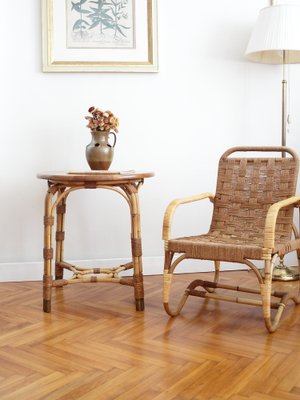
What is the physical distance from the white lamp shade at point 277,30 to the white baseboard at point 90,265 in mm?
1397

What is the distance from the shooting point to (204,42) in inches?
137

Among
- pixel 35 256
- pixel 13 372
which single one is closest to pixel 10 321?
pixel 13 372

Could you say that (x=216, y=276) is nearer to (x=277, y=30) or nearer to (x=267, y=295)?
(x=267, y=295)

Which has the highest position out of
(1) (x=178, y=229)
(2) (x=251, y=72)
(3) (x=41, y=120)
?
(2) (x=251, y=72)

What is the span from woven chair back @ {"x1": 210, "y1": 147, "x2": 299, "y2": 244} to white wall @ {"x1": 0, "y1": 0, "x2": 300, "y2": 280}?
0.64 metres

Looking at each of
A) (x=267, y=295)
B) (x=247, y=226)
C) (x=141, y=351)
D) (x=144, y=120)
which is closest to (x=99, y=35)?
(x=144, y=120)

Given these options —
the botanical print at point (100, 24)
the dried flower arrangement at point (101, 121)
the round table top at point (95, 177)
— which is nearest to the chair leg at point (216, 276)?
the round table top at point (95, 177)

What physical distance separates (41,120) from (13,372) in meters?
1.83

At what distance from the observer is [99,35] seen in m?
3.36

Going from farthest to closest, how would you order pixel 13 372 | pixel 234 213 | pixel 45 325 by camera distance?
pixel 234 213, pixel 45 325, pixel 13 372

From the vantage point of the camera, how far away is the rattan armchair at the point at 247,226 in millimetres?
2342

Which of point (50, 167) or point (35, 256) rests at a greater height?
point (50, 167)

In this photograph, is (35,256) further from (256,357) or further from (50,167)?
(256,357)

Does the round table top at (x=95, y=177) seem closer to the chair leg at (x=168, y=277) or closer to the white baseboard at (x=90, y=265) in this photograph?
the chair leg at (x=168, y=277)
